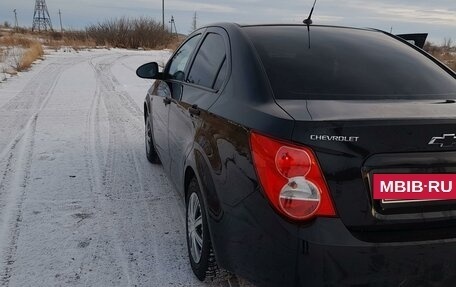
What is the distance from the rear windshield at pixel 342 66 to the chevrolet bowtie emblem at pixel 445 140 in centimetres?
55

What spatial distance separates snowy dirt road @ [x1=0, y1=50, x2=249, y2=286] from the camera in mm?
3004

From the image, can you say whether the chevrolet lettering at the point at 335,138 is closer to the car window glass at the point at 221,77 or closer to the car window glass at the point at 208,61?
the car window glass at the point at 221,77

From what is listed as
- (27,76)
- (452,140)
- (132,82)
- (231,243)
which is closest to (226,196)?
(231,243)

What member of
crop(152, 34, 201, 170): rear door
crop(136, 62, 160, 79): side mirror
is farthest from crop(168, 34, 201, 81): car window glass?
crop(136, 62, 160, 79): side mirror

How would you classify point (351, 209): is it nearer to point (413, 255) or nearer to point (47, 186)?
point (413, 255)

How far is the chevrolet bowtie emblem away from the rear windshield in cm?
→ 55

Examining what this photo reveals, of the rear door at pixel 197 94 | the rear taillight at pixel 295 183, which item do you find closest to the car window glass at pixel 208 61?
the rear door at pixel 197 94

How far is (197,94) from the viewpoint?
3.18 meters

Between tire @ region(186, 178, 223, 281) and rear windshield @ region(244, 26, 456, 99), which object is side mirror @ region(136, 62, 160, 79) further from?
tire @ region(186, 178, 223, 281)

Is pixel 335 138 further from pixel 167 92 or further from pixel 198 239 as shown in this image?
pixel 167 92

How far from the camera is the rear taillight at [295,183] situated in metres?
1.92

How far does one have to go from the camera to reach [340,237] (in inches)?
75.3

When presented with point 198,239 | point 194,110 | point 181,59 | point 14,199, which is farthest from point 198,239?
point 14,199

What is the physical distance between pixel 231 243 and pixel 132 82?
37.3 feet
